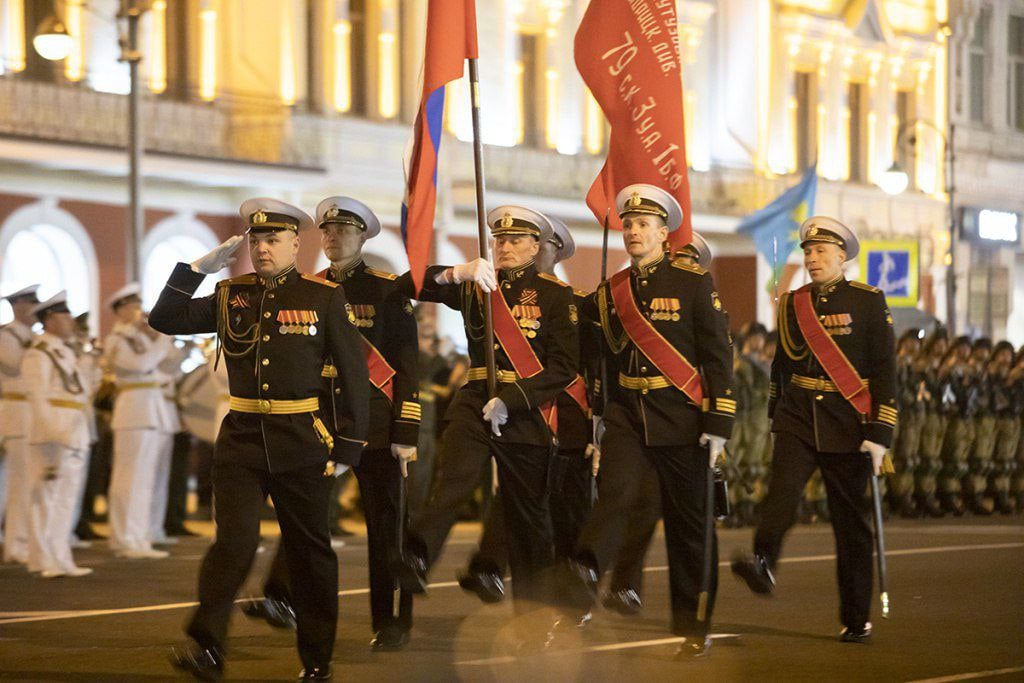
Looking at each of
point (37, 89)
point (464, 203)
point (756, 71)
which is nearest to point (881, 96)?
point (756, 71)

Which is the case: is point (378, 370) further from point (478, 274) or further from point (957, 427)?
point (957, 427)

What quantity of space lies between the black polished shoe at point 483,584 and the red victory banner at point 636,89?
7.92 feet

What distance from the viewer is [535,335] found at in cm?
981

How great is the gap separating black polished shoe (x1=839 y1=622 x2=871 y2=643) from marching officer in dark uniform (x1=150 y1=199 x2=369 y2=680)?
285cm

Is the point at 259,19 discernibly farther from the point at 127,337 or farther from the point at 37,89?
the point at 127,337

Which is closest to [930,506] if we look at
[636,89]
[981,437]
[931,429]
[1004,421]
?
[931,429]

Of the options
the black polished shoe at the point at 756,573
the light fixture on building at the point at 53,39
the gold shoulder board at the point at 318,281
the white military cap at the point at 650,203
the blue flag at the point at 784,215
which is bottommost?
the black polished shoe at the point at 756,573

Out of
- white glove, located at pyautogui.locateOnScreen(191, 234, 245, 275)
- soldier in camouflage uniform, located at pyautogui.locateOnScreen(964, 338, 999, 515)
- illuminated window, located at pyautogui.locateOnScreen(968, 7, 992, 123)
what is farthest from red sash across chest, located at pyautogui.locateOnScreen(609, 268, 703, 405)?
illuminated window, located at pyautogui.locateOnScreen(968, 7, 992, 123)

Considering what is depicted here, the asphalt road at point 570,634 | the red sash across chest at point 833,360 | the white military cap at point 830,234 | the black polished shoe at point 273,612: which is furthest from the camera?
the white military cap at point 830,234

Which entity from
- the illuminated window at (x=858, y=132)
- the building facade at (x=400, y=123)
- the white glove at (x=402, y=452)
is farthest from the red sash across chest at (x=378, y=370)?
the illuminated window at (x=858, y=132)

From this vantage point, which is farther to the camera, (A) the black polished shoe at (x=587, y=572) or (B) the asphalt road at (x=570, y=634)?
(A) the black polished shoe at (x=587, y=572)

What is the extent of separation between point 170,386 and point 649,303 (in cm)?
745

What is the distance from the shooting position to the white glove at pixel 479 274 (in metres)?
9.42

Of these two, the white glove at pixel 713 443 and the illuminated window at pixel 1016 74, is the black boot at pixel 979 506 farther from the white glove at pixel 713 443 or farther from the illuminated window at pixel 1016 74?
the illuminated window at pixel 1016 74
